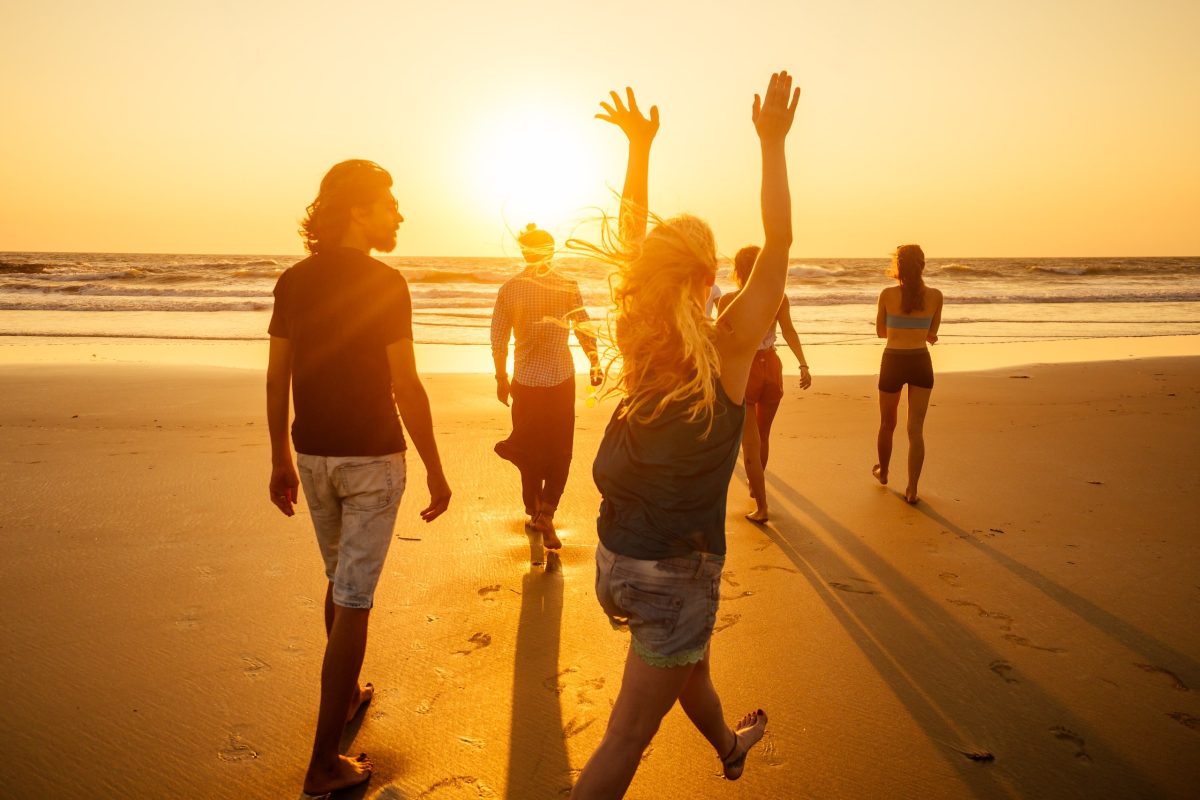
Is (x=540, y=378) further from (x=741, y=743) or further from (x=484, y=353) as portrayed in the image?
(x=484, y=353)

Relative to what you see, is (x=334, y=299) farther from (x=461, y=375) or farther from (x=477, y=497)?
(x=461, y=375)

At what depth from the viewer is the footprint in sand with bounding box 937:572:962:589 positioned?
4353 mm

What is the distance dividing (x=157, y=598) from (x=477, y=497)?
240cm

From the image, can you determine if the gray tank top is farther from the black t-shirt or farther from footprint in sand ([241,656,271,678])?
→ footprint in sand ([241,656,271,678])

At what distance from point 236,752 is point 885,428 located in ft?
16.6

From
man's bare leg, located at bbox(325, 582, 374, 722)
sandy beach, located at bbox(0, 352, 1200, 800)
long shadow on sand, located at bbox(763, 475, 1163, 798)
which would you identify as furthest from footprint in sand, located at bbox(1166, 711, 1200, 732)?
man's bare leg, located at bbox(325, 582, 374, 722)

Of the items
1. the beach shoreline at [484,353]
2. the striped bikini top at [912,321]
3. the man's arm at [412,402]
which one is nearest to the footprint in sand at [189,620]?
the man's arm at [412,402]

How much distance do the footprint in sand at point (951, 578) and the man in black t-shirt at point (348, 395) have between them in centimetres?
319

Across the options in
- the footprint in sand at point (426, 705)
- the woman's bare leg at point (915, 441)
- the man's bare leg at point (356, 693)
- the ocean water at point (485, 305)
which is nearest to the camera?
the man's bare leg at point (356, 693)

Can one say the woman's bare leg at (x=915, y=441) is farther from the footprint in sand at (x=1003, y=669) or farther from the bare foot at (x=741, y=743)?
the bare foot at (x=741, y=743)

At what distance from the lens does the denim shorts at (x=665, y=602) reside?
2012 millimetres

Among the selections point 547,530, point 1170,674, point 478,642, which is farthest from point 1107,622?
point 478,642

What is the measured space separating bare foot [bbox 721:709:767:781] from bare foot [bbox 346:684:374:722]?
1.43 m

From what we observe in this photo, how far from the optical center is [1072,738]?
290cm
